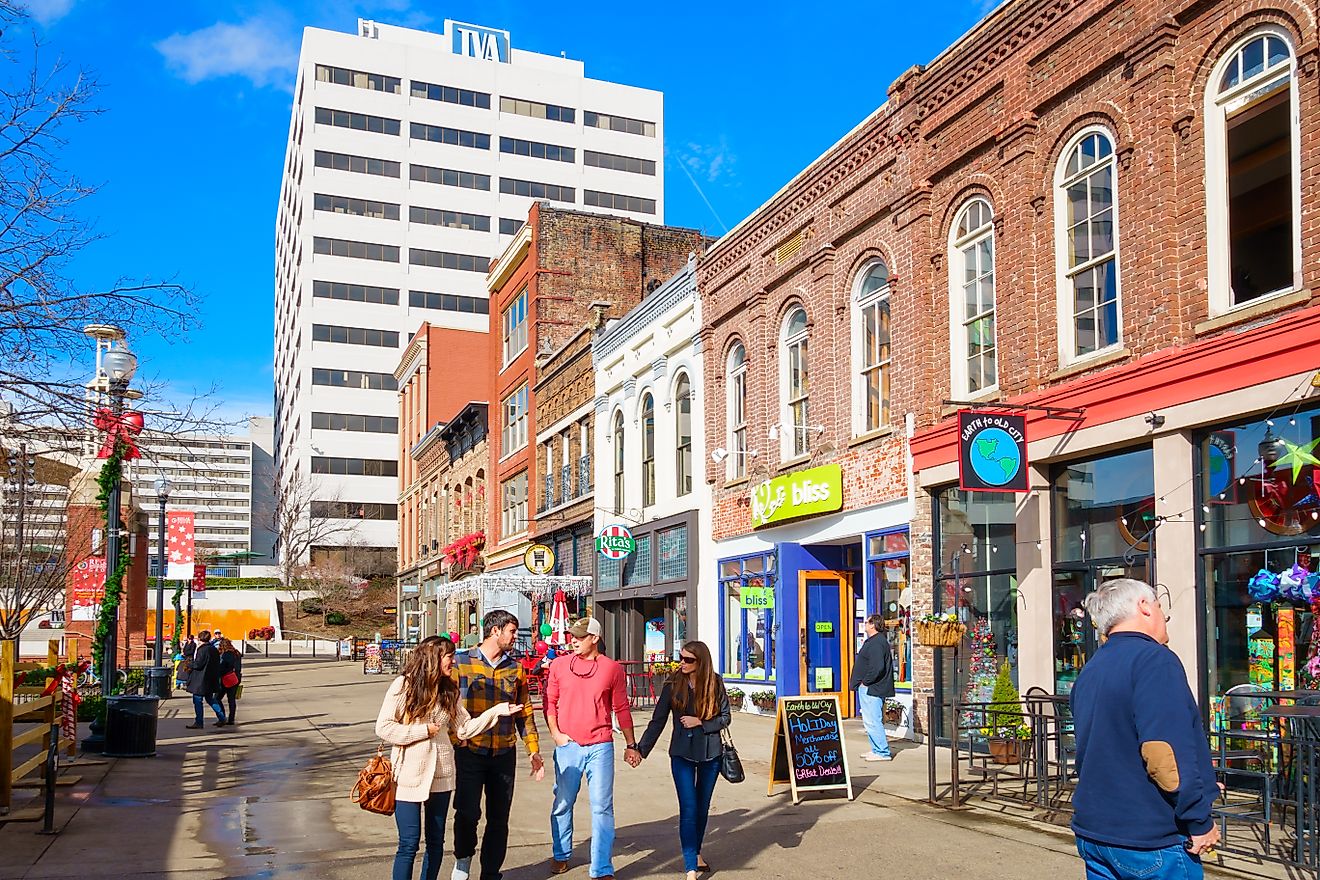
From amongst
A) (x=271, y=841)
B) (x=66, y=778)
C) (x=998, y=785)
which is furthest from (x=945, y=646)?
(x=66, y=778)

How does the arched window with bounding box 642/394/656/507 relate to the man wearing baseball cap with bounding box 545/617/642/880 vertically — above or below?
above

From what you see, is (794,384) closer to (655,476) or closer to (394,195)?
(655,476)

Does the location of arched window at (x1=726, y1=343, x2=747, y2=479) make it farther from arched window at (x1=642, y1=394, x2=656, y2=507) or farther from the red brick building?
arched window at (x1=642, y1=394, x2=656, y2=507)

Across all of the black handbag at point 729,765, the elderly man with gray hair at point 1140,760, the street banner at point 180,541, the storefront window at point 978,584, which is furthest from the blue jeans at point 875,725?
the street banner at point 180,541

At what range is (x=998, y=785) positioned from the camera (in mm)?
13148

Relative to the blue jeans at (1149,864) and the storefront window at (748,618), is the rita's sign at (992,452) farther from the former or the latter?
the blue jeans at (1149,864)

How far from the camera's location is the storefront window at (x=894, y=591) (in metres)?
18.5

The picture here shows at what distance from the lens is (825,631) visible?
21.7 m

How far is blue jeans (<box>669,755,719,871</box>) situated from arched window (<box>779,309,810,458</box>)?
12.6m

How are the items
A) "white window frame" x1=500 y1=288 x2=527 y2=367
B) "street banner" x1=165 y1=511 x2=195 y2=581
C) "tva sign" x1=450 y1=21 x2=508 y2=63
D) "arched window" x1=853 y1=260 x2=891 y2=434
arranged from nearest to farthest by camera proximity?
"arched window" x1=853 y1=260 x2=891 y2=434
"street banner" x1=165 y1=511 x2=195 y2=581
"white window frame" x1=500 y1=288 x2=527 y2=367
"tva sign" x1=450 y1=21 x2=508 y2=63

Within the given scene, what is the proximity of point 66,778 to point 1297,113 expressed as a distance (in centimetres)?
1433

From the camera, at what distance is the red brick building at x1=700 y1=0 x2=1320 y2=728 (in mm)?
12195

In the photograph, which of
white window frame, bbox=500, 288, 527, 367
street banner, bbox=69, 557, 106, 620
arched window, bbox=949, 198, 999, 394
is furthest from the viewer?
white window frame, bbox=500, 288, 527, 367

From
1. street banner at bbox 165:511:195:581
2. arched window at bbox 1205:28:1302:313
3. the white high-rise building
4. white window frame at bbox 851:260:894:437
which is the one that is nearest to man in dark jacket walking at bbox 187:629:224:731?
street banner at bbox 165:511:195:581
